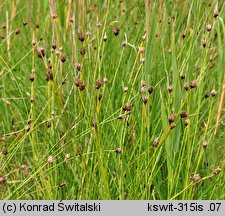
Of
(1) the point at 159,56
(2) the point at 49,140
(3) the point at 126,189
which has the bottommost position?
(3) the point at 126,189

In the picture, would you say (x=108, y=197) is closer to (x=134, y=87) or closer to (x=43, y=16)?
(x=134, y=87)

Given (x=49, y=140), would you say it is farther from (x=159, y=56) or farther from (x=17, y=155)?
(x=159, y=56)

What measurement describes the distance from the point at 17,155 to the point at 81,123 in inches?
16.7

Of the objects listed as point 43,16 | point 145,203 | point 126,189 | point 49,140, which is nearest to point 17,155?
point 49,140

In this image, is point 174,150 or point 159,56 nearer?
point 174,150

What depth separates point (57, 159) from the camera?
237cm

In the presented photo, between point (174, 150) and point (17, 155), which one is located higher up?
point (174, 150)

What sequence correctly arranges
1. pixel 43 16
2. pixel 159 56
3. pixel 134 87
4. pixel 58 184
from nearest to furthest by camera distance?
1. pixel 58 184
2. pixel 134 87
3. pixel 159 56
4. pixel 43 16

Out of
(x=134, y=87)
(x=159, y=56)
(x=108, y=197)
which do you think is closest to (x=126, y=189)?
(x=108, y=197)

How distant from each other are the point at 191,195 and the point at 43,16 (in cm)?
178

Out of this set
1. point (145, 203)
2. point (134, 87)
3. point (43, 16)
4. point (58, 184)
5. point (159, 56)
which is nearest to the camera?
point (145, 203)

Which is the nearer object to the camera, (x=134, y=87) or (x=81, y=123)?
(x=81, y=123)

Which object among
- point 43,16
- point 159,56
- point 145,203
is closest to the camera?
point 145,203

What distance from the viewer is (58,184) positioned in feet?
7.74
